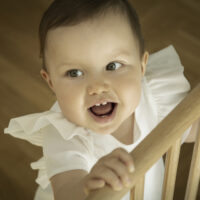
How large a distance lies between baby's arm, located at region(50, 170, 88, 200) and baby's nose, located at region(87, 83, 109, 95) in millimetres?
144

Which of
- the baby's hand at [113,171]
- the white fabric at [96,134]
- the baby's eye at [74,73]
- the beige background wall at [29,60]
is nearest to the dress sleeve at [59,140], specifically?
the white fabric at [96,134]

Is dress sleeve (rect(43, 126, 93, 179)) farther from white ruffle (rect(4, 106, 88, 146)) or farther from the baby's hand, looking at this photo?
the baby's hand

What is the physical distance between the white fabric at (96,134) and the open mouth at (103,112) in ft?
0.24

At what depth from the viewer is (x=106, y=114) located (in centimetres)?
84

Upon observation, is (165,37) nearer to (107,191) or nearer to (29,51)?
(29,51)

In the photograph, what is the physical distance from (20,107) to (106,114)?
34.0 inches

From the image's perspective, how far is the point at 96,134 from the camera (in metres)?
0.92

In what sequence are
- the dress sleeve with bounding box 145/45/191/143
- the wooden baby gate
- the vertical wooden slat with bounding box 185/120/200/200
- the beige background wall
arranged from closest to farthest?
the wooden baby gate < the vertical wooden slat with bounding box 185/120/200/200 < the dress sleeve with bounding box 145/45/191/143 < the beige background wall

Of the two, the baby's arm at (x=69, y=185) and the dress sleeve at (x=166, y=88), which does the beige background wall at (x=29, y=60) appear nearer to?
the dress sleeve at (x=166, y=88)

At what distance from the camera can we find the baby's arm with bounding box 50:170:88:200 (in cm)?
75

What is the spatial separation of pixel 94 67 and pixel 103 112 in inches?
3.5

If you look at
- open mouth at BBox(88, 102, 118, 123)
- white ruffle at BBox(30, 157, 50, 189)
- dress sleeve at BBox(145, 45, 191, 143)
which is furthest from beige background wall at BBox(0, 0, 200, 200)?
open mouth at BBox(88, 102, 118, 123)

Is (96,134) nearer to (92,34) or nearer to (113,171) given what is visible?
(92,34)

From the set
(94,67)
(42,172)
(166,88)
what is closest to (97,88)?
(94,67)
